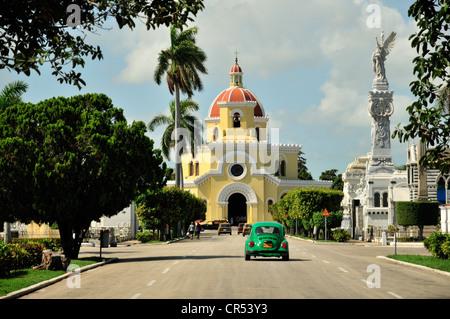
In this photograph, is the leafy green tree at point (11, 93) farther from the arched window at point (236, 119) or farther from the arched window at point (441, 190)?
the arched window at point (236, 119)

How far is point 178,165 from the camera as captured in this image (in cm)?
6106

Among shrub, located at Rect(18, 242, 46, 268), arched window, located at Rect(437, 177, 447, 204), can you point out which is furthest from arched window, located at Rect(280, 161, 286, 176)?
shrub, located at Rect(18, 242, 46, 268)

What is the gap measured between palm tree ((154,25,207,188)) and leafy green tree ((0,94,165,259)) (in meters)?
28.2

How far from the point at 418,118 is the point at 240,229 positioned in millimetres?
60075

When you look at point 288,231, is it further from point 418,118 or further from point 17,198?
point 418,118

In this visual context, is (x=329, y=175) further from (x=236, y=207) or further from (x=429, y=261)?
(x=429, y=261)

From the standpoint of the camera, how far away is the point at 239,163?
314 feet

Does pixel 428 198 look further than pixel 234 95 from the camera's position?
No

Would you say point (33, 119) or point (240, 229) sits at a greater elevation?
point (33, 119)

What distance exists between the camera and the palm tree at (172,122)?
67688mm

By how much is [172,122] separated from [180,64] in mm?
10208

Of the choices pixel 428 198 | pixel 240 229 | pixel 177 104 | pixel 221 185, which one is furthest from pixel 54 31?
pixel 221 185

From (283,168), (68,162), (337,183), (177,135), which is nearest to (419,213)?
(177,135)

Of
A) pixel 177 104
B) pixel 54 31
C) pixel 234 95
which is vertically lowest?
pixel 54 31
